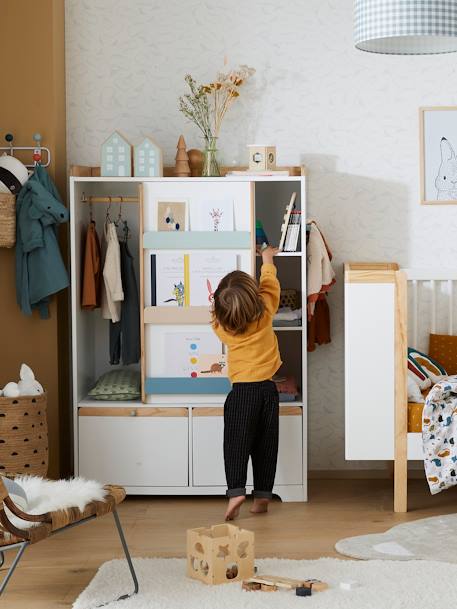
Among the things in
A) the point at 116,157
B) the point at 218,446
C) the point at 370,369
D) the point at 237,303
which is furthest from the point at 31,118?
the point at 370,369

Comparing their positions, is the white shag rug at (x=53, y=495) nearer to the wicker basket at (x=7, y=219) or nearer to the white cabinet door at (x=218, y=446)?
the white cabinet door at (x=218, y=446)

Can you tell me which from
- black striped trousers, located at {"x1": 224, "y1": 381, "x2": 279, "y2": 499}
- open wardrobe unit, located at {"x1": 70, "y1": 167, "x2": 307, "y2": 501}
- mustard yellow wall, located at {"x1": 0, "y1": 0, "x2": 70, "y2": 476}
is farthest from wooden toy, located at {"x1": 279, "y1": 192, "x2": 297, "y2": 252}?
mustard yellow wall, located at {"x1": 0, "y1": 0, "x2": 70, "y2": 476}

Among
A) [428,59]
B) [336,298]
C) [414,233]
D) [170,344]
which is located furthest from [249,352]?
[428,59]

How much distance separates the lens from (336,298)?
4.73 metres

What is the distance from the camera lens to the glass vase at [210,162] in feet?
14.6

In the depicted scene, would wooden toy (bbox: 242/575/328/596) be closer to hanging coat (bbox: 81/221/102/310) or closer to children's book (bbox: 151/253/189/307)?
children's book (bbox: 151/253/189/307)

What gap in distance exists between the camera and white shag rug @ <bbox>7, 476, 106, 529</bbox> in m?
2.95

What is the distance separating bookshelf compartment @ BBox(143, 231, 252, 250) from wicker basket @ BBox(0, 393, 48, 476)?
2.98 feet

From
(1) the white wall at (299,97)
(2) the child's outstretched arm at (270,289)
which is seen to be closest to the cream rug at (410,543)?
(2) the child's outstretched arm at (270,289)

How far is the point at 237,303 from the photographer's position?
3.90m

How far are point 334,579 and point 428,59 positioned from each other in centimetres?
266

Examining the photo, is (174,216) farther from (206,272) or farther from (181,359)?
(181,359)

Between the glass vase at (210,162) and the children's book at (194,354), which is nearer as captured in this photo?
the children's book at (194,354)

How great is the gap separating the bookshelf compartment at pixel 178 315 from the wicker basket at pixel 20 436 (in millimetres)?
655
